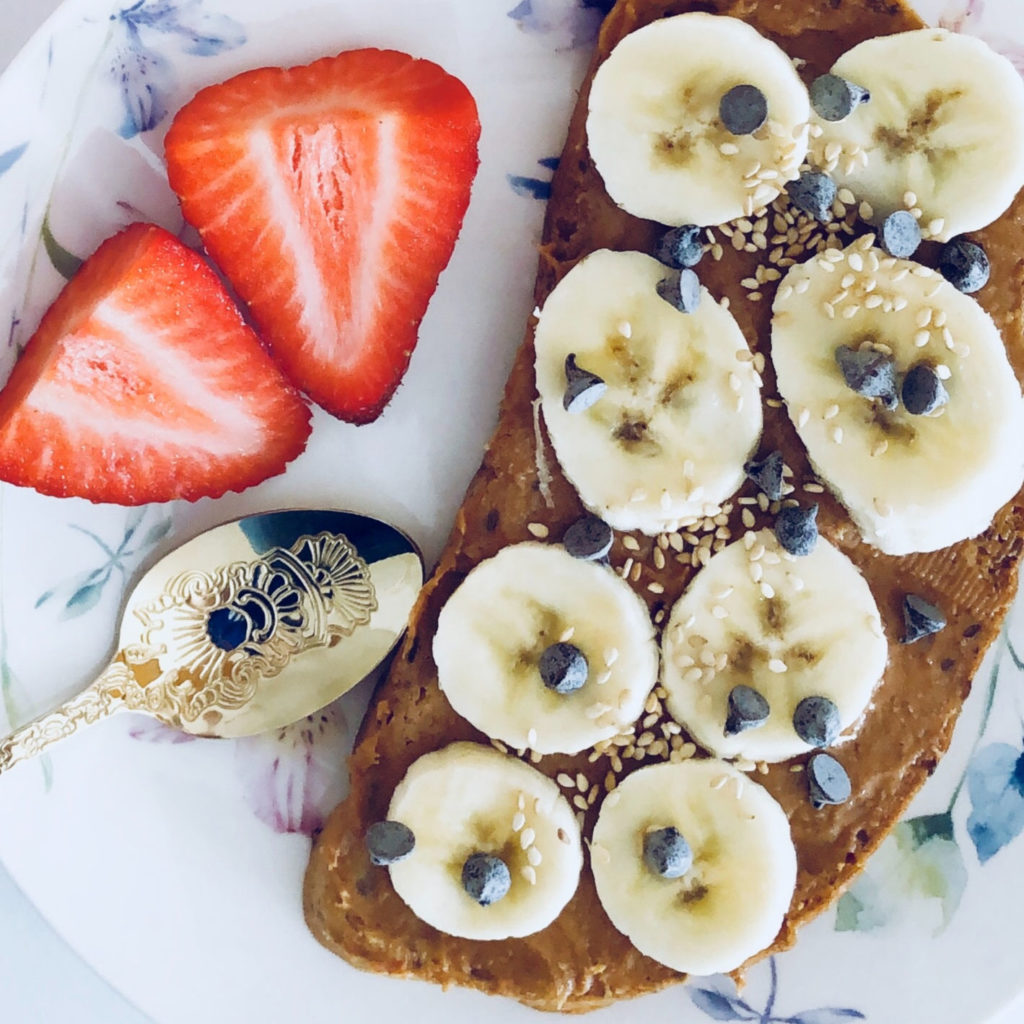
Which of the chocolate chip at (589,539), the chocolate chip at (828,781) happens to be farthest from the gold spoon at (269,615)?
the chocolate chip at (828,781)

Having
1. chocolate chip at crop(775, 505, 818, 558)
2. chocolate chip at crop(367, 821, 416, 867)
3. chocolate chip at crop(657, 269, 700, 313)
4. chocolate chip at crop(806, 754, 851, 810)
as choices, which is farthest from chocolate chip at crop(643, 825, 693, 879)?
chocolate chip at crop(657, 269, 700, 313)

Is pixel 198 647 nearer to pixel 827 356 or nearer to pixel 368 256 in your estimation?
pixel 368 256

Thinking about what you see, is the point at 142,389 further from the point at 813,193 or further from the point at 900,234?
the point at 900,234

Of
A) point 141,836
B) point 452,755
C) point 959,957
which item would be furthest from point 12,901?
point 959,957

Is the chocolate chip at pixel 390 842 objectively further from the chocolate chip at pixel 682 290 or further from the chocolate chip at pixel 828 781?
the chocolate chip at pixel 682 290

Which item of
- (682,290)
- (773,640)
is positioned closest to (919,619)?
(773,640)
